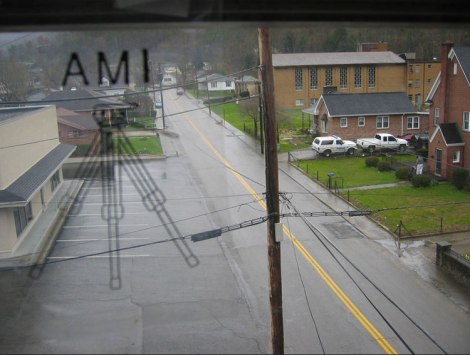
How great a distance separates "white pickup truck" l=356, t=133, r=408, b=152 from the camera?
65.4ft

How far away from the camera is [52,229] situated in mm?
11133

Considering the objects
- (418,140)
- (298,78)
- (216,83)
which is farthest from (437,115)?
(216,83)

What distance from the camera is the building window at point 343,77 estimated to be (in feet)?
73.3

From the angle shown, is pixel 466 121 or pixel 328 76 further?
pixel 328 76

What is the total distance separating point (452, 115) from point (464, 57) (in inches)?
72.6

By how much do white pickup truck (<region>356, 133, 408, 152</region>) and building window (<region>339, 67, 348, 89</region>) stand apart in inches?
134

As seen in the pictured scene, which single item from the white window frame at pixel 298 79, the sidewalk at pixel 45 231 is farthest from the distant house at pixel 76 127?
the white window frame at pixel 298 79

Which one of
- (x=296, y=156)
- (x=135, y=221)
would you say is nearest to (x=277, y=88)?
(x=296, y=156)

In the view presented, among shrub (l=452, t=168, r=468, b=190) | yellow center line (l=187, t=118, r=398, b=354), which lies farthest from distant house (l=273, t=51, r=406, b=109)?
yellow center line (l=187, t=118, r=398, b=354)

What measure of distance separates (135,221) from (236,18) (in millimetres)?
9446

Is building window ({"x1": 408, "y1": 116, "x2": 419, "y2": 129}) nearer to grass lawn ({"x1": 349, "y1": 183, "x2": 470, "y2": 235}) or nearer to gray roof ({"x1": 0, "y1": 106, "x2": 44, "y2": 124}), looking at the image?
grass lawn ({"x1": 349, "y1": 183, "x2": 470, "y2": 235})

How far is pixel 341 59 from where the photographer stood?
21.7 m

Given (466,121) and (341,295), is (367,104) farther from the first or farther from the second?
(341,295)

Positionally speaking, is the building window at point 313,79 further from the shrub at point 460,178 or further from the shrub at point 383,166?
the shrub at point 460,178
